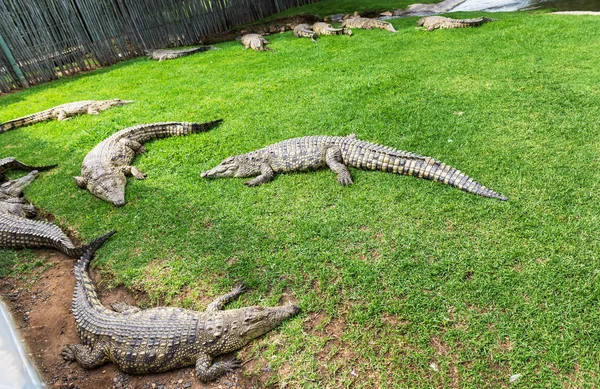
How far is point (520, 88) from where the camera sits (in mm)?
5988

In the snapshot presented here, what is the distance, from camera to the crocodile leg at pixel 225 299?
10.5 feet

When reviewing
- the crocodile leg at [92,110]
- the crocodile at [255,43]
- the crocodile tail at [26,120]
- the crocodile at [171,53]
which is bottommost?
the crocodile leg at [92,110]

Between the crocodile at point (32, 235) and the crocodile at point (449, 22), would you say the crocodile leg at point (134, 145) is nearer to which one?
the crocodile at point (32, 235)

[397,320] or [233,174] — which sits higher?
[233,174]

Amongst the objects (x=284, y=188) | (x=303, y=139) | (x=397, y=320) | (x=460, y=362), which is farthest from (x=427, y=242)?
(x=303, y=139)

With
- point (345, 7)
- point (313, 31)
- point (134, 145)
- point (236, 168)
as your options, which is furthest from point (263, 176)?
point (345, 7)

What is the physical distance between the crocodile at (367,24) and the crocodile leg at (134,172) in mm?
8473

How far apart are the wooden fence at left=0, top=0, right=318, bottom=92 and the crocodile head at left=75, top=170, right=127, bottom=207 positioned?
783 cm

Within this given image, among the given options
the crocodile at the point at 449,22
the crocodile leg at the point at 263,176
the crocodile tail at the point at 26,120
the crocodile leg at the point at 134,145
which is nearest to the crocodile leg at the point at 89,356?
the crocodile leg at the point at 263,176

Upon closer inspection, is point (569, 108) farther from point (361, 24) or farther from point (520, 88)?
point (361, 24)

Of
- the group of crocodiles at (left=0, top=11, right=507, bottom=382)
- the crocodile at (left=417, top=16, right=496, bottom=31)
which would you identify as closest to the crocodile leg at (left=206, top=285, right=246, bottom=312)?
the group of crocodiles at (left=0, top=11, right=507, bottom=382)

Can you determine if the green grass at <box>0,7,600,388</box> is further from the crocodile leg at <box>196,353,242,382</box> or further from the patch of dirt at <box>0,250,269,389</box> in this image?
the patch of dirt at <box>0,250,269,389</box>

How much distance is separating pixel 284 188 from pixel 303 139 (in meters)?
0.80

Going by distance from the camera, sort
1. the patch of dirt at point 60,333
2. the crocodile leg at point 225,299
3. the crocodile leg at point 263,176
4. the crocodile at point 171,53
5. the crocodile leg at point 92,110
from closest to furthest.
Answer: the patch of dirt at point 60,333 → the crocodile leg at point 225,299 → the crocodile leg at point 263,176 → the crocodile leg at point 92,110 → the crocodile at point 171,53
